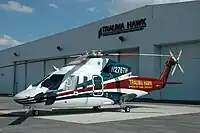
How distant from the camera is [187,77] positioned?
31.2 m

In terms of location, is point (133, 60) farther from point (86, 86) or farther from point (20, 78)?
point (20, 78)

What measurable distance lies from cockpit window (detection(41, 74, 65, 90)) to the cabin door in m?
1.98

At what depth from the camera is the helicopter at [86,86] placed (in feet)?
55.7

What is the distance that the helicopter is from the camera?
1697 cm

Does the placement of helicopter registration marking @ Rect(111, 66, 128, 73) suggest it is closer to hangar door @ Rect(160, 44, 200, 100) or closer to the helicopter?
the helicopter

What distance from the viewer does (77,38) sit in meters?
44.1

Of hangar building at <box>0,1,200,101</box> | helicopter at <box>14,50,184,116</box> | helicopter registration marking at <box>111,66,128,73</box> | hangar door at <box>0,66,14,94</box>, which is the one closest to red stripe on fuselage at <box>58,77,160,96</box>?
helicopter at <box>14,50,184,116</box>

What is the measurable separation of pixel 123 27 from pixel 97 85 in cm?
1956

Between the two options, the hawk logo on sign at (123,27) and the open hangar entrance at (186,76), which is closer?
the open hangar entrance at (186,76)

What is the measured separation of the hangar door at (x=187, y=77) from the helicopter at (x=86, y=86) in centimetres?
A: 1004

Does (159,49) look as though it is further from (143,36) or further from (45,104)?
(45,104)

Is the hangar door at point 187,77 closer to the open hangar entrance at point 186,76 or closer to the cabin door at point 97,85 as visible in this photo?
the open hangar entrance at point 186,76

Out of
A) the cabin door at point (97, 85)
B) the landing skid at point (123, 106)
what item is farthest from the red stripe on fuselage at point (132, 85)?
the landing skid at point (123, 106)

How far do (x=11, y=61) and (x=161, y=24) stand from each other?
33.3 meters
